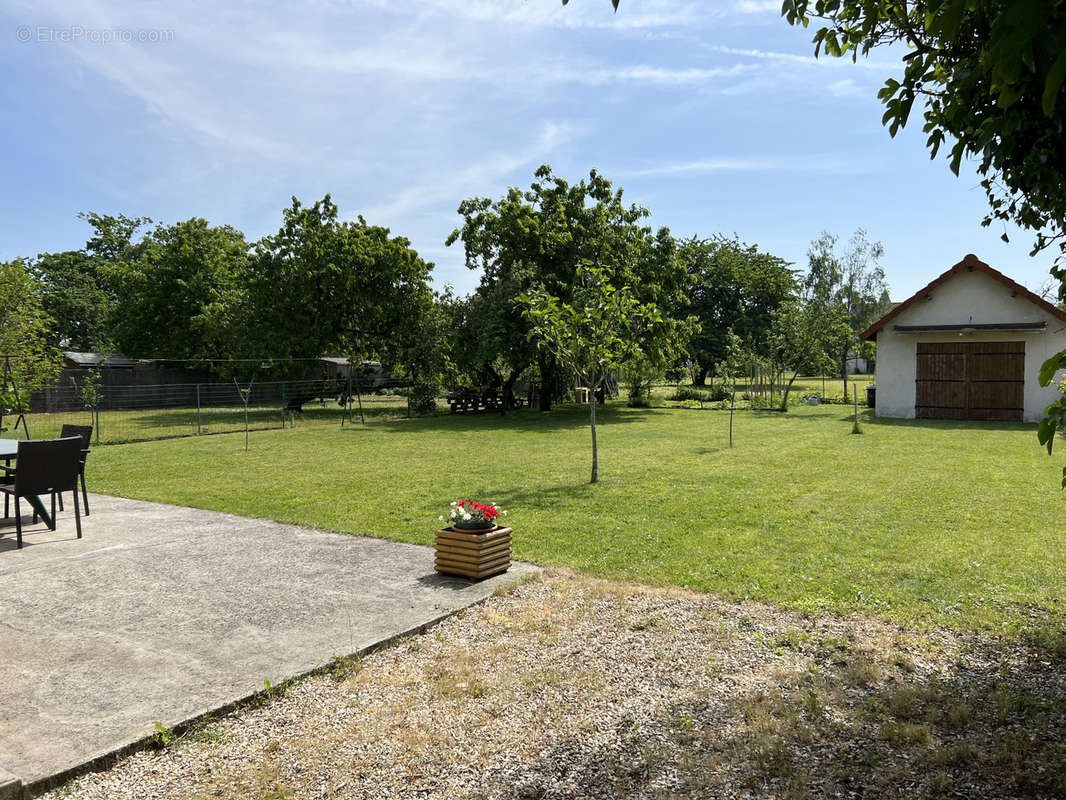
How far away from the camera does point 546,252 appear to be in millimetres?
23719

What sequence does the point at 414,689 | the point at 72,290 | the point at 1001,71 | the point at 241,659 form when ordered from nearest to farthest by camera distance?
the point at 1001,71 → the point at 414,689 → the point at 241,659 → the point at 72,290

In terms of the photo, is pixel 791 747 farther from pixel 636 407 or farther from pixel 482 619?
pixel 636 407

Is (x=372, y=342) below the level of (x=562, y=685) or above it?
above

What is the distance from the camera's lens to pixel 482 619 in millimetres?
4652

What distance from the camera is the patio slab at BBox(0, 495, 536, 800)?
3.20 metres

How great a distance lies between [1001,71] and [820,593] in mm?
4313

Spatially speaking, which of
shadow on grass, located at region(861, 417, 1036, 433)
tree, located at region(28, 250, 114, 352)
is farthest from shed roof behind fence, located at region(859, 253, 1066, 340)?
tree, located at region(28, 250, 114, 352)

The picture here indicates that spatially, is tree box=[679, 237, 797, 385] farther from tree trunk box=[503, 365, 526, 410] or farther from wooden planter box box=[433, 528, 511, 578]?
wooden planter box box=[433, 528, 511, 578]

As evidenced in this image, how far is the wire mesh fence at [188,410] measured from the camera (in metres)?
19.9

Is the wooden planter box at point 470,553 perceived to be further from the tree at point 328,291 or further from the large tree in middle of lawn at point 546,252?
the tree at point 328,291

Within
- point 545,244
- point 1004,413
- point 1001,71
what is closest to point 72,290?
point 545,244

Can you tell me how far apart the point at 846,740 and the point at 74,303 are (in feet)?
214

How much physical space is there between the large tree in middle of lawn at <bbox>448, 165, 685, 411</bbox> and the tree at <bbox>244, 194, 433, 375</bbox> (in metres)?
4.50

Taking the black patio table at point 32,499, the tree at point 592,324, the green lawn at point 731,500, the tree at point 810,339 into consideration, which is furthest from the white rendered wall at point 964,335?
the black patio table at point 32,499
